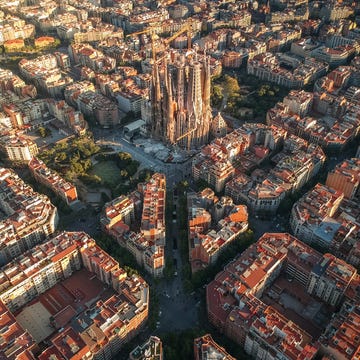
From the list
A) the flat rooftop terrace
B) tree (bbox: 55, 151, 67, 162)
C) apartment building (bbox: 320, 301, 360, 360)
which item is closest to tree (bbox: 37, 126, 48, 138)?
tree (bbox: 55, 151, 67, 162)

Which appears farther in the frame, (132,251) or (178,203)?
(178,203)

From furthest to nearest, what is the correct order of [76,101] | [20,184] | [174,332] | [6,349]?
1. [76,101]
2. [20,184]
3. [174,332]
4. [6,349]

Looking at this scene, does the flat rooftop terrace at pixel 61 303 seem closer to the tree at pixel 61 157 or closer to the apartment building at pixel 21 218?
the apartment building at pixel 21 218

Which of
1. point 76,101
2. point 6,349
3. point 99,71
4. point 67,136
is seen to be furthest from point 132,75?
point 6,349

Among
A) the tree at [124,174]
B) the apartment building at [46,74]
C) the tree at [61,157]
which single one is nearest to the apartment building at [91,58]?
the apartment building at [46,74]

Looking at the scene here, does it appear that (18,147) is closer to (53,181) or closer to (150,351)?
(53,181)

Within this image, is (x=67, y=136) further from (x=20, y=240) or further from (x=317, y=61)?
(x=317, y=61)
